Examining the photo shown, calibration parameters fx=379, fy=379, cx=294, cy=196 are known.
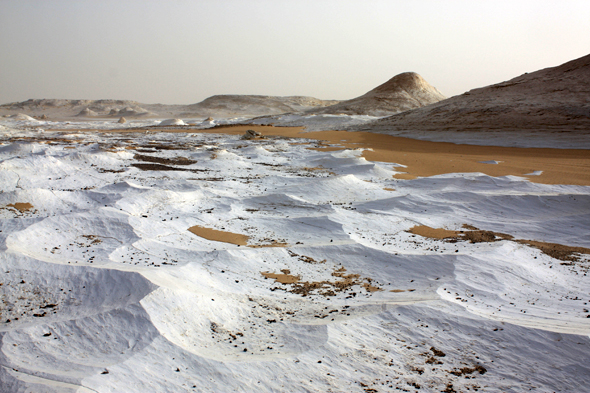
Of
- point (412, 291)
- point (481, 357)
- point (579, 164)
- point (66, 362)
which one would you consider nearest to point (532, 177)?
point (579, 164)

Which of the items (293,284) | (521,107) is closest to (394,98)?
(521,107)

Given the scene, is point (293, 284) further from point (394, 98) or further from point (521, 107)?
point (394, 98)

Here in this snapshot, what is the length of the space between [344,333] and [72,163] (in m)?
8.34

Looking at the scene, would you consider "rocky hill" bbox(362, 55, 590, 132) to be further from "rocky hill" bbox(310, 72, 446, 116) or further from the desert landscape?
"rocky hill" bbox(310, 72, 446, 116)

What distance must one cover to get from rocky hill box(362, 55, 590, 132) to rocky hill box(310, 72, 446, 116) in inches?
474

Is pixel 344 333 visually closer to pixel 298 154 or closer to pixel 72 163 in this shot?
pixel 72 163

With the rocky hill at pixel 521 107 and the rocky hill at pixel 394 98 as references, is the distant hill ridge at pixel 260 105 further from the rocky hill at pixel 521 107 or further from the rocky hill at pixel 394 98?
the rocky hill at pixel 521 107

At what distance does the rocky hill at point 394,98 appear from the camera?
34188 mm

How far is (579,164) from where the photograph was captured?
31.1 ft

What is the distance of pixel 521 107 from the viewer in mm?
17031

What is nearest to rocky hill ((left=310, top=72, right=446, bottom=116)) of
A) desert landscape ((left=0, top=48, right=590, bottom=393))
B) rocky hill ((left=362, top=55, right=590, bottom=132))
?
rocky hill ((left=362, top=55, right=590, bottom=132))

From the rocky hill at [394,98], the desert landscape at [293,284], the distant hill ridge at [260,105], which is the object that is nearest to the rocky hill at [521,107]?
the desert landscape at [293,284]

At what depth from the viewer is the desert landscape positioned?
79.9 inches

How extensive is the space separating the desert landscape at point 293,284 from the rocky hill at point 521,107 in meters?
9.17
